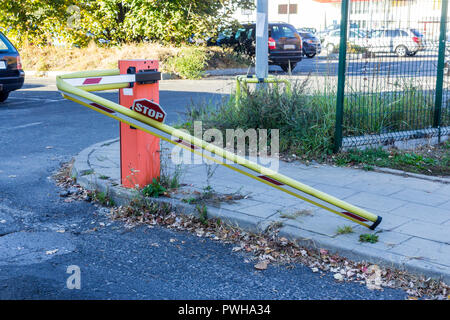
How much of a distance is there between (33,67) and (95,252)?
802 inches

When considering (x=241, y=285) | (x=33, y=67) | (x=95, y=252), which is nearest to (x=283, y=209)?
(x=241, y=285)

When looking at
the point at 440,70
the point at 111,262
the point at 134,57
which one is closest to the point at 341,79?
the point at 440,70

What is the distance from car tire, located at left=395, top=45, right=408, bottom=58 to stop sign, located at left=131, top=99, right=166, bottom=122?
12.4ft

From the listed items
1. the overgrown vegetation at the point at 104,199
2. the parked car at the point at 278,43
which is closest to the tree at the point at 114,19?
the parked car at the point at 278,43

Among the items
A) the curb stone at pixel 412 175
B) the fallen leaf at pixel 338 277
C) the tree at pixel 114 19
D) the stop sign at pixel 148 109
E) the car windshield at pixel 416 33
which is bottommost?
the fallen leaf at pixel 338 277

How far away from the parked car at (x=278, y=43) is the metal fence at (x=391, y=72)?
1391 centimetres

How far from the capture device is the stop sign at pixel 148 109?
13.9ft

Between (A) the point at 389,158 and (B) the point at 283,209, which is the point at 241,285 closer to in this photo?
(B) the point at 283,209

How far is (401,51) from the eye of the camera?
717cm

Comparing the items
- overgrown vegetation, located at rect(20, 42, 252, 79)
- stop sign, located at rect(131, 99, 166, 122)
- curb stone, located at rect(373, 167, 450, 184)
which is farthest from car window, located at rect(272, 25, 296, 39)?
stop sign, located at rect(131, 99, 166, 122)

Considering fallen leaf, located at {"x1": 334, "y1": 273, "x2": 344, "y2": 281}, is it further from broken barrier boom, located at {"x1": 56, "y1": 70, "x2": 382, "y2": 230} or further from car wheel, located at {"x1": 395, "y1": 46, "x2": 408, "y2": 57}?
car wheel, located at {"x1": 395, "y1": 46, "x2": 408, "y2": 57}

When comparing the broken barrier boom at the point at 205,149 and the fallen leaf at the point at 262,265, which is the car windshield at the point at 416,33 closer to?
the broken barrier boom at the point at 205,149

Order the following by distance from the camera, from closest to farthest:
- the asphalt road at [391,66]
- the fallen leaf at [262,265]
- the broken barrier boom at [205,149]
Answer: the fallen leaf at [262,265]
the broken barrier boom at [205,149]
the asphalt road at [391,66]

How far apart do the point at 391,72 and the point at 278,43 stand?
48.7 feet
